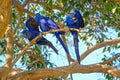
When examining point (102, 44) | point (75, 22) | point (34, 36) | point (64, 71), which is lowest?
point (64, 71)

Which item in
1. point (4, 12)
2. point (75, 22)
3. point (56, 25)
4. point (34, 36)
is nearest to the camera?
point (4, 12)

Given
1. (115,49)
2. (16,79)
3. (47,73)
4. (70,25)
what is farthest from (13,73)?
(115,49)

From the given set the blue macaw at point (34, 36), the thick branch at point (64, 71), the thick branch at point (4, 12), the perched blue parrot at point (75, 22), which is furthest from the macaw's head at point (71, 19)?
the thick branch at point (4, 12)

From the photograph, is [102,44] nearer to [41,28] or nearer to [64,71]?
[64,71]

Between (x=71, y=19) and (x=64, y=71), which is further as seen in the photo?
(x=71, y=19)

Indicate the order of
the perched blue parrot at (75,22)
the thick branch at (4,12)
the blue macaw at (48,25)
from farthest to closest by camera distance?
1. the perched blue parrot at (75,22)
2. the blue macaw at (48,25)
3. the thick branch at (4,12)

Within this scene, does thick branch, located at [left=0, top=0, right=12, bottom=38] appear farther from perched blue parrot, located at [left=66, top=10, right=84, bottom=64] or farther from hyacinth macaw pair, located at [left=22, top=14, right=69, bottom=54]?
perched blue parrot, located at [left=66, top=10, right=84, bottom=64]

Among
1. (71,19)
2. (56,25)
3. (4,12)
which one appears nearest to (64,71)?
(56,25)

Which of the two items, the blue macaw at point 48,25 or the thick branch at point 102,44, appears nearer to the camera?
the blue macaw at point 48,25

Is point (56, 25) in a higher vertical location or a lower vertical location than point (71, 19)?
lower

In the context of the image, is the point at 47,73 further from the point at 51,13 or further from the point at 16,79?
the point at 51,13

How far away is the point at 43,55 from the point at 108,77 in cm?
170

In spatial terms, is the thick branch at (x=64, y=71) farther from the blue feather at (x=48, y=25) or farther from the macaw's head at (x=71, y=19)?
A: the macaw's head at (x=71, y=19)

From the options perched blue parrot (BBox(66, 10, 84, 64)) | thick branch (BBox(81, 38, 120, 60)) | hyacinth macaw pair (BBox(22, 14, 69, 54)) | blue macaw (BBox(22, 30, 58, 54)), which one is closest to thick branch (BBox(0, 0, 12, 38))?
hyacinth macaw pair (BBox(22, 14, 69, 54))
